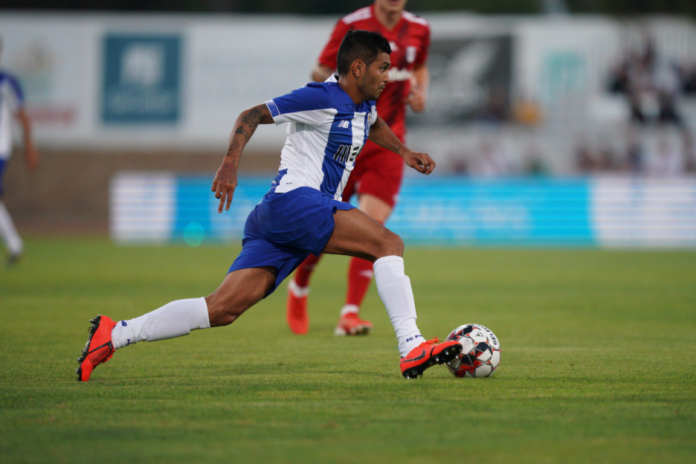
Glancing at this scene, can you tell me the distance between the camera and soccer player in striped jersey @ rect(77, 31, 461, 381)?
4664 millimetres

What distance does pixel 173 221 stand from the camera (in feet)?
68.2

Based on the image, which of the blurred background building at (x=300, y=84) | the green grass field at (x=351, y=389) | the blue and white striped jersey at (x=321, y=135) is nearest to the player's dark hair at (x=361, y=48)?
the blue and white striped jersey at (x=321, y=135)

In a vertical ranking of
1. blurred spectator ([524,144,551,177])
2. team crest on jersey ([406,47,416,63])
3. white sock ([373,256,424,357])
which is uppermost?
team crest on jersey ([406,47,416,63])

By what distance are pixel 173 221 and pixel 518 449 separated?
1829 centimetres

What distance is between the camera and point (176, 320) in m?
4.72

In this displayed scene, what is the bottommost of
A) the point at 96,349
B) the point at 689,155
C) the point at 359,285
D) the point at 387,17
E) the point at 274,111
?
the point at 689,155

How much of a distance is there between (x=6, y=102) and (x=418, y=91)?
6.97m

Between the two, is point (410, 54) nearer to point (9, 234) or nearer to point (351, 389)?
point (351, 389)

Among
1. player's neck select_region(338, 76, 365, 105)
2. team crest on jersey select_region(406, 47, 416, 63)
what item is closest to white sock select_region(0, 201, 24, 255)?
team crest on jersey select_region(406, 47, 416, 63)

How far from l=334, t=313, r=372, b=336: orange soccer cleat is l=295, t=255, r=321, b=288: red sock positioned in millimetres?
424

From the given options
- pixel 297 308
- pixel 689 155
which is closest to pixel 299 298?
pixel 297 308

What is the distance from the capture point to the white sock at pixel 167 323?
15.4 feet

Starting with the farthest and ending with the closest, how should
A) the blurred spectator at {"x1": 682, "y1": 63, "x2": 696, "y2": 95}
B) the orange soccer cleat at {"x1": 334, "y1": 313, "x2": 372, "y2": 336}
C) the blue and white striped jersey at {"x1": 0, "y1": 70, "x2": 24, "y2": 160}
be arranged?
1. the blurred spectator at {"x1": 682, "y1": 63, "x2": 696, "y2": 95}
2. the blue and white striped jersey at {"x1": 0, "y1": 70, "x2": 24, "y2": 160}
3. the orange soccer cleat at {"x1": 334, "y1": 313, "x2": 372, "y2": 336}

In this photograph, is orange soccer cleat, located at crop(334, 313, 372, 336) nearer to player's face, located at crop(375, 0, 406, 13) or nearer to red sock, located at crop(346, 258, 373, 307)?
red sock, located at crop(346, 258, 373, 307)
